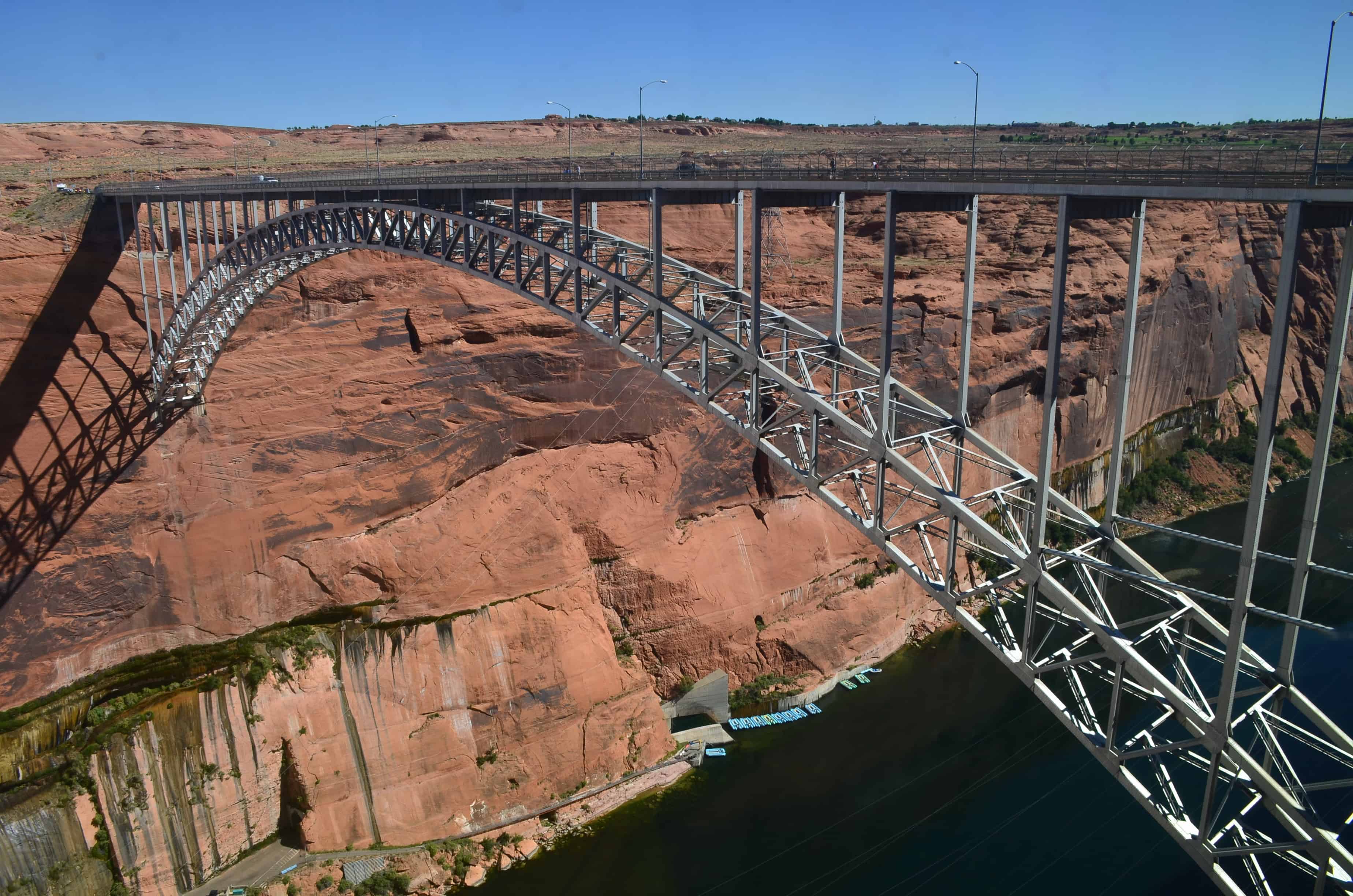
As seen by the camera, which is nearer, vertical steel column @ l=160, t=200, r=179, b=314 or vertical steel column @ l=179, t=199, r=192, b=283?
vertical steel column @ l=179, t=199, r=192, b=283

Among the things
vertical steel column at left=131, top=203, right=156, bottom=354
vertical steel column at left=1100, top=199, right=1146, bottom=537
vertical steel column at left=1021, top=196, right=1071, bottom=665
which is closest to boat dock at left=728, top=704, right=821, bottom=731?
vertical steel column at left=1021, top=196, right=1071, bottom=665

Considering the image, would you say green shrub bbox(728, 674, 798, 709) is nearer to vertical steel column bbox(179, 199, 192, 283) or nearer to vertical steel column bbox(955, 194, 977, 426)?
vertical steel column bbox(955, 194, 977, 426)

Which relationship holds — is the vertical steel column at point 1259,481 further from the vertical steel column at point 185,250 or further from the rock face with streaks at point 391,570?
the vertical steel column at point 185,250

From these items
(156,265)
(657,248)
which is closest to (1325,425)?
(657,248)

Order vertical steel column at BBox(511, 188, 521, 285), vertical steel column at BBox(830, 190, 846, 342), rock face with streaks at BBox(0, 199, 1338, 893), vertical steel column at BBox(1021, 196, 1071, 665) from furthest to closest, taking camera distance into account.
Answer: rock face with streaks at BBox(0, 199, 1338, 893) < vertical steel column at BBox(511, 188, 521, 285) < vertical steel column at BBox(830, 190, 846, 342) < vertical steel column at BBox(1021, 196, 1071, 665)

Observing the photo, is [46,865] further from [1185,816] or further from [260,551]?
[1185,816]

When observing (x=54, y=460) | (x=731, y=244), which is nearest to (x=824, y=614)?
(x=731, y=244)
